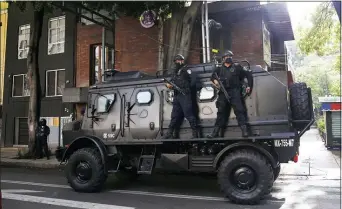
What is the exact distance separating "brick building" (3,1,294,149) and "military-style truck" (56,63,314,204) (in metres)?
6.74

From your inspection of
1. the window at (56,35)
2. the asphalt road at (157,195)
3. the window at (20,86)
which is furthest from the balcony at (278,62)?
the window at (20,86)

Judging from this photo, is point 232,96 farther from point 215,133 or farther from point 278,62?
point 278,62

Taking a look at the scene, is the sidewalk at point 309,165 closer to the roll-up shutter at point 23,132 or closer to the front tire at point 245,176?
the front tire at point 245,176

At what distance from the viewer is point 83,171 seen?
793cm

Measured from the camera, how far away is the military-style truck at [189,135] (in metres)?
6.58

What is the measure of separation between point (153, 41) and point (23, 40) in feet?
34.0

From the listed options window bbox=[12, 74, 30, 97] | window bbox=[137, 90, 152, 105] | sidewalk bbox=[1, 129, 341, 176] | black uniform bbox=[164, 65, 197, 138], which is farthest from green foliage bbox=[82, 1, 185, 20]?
window bbox=[12, 74, 30, 97]

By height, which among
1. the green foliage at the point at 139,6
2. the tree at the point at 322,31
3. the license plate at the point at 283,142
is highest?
the green foliage at the point at 139,6

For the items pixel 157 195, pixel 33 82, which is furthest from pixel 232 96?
pixel 33 82

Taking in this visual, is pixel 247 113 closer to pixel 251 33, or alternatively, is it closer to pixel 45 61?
pixel 251 33

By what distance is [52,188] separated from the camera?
328 inches

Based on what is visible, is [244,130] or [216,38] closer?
[244,130]

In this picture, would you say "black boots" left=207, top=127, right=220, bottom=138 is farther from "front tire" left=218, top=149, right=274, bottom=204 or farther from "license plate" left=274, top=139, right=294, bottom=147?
"license plate" left=274, top=139, right=294, bottom=147

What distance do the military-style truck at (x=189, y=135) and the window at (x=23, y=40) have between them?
599 inches
